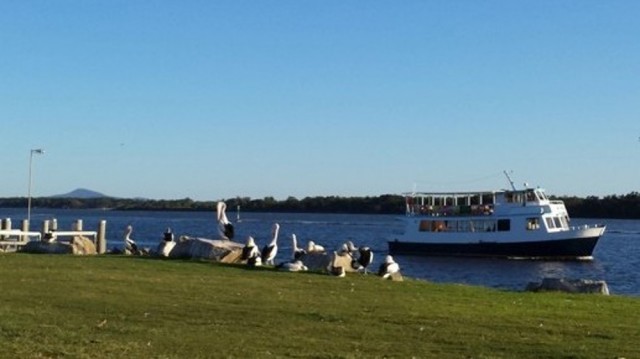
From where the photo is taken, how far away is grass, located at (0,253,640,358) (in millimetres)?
12422

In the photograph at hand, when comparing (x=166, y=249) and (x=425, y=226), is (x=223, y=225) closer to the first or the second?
(x=166, y=249)

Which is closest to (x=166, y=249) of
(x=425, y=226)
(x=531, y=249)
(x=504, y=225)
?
(x=531, y=249)

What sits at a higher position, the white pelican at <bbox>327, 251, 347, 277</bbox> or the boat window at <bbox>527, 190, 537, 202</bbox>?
the boat window at <bbox>527, 190, 537, 202</bbox>

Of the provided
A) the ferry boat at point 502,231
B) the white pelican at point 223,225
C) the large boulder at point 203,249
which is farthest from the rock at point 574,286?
the ferry boat at point 502,231

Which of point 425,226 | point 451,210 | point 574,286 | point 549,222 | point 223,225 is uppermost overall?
point 451,210

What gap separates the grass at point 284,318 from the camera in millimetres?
12422

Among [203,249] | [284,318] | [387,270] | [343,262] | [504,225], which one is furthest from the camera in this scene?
[504,225]

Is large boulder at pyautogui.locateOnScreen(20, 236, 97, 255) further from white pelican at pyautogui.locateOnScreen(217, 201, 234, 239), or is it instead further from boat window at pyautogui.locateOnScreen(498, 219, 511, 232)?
boat window at pyautogui.locateOnScreen(498, 219, 511, 232)

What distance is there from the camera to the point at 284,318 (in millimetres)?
15727

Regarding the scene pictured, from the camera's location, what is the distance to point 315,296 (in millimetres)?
19719

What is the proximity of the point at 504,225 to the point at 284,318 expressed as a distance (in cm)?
5592

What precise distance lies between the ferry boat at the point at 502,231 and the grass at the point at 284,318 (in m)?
45.6

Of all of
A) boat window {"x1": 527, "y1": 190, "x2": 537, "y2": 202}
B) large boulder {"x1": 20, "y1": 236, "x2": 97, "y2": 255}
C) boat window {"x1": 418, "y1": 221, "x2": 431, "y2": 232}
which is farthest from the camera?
boat window {"x1": 418, "y1": 221, "x2": 431, "y2": 232}

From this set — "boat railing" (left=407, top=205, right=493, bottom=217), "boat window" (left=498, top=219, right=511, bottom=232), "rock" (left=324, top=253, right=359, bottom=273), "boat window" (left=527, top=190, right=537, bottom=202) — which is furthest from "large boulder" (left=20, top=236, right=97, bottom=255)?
"boat window" (left=527, top=190, right=537, bottom=202)
